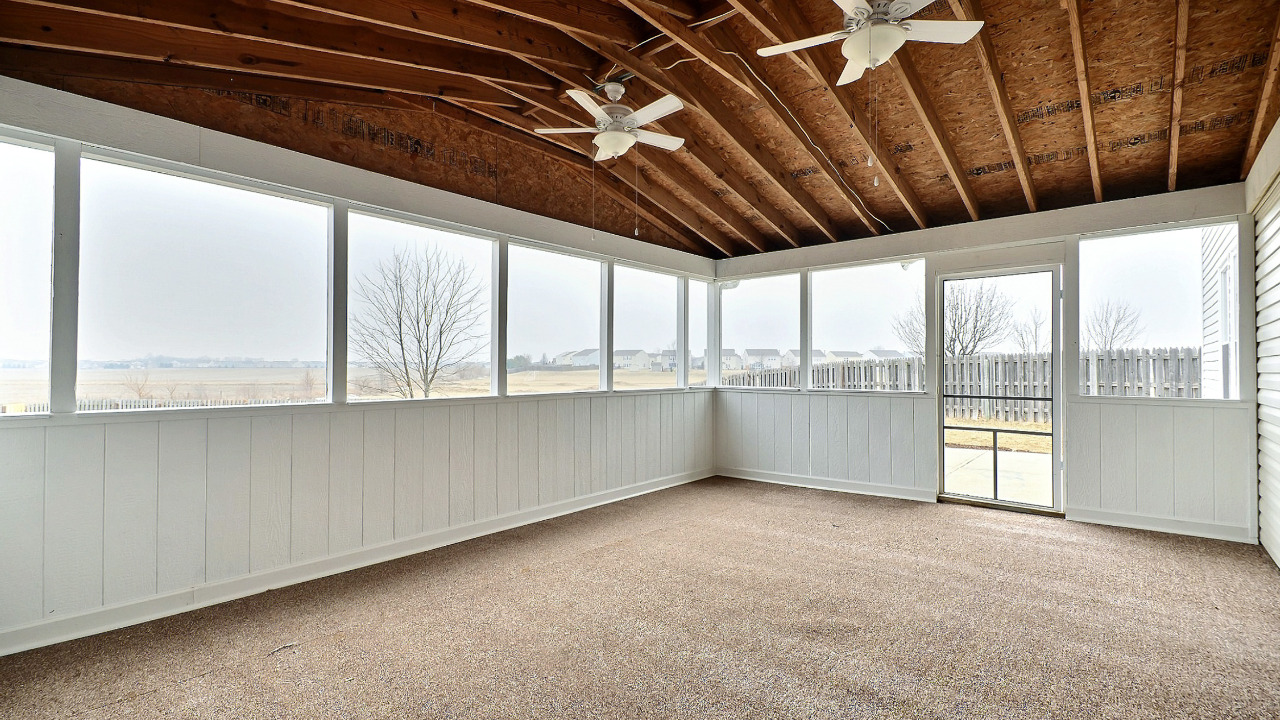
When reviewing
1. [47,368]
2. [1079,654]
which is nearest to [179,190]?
[47,368]

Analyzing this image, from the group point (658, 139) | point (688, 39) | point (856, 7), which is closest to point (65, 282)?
point (658, 139)

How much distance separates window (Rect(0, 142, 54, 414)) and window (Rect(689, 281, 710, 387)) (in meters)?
5.51

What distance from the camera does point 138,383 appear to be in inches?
126

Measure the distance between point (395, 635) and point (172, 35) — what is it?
3.46 m

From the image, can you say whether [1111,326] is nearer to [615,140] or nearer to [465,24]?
[615,140]

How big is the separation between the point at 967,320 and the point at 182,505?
21.2 ft

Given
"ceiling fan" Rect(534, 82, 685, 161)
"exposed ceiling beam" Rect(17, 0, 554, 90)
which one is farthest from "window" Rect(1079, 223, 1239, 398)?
"exposed ceiling beam" Rect(17, 0, 554, 90)

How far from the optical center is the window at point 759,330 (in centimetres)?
685

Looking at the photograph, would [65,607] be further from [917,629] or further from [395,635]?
[917,629]

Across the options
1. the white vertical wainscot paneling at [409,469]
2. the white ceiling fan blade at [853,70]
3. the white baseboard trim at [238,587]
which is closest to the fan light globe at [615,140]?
the white ceiling fan blade at [853,70]

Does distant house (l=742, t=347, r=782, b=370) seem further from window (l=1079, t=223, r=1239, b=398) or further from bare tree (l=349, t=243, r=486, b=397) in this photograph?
bare tree (l=349, t=243, r=486, b=397)

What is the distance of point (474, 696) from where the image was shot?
93.9 inches

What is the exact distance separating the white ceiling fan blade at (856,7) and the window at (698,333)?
457cm

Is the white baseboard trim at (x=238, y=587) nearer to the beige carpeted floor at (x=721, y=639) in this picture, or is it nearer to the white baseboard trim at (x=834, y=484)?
the beige carpeted floor at (x=721, y=639)
